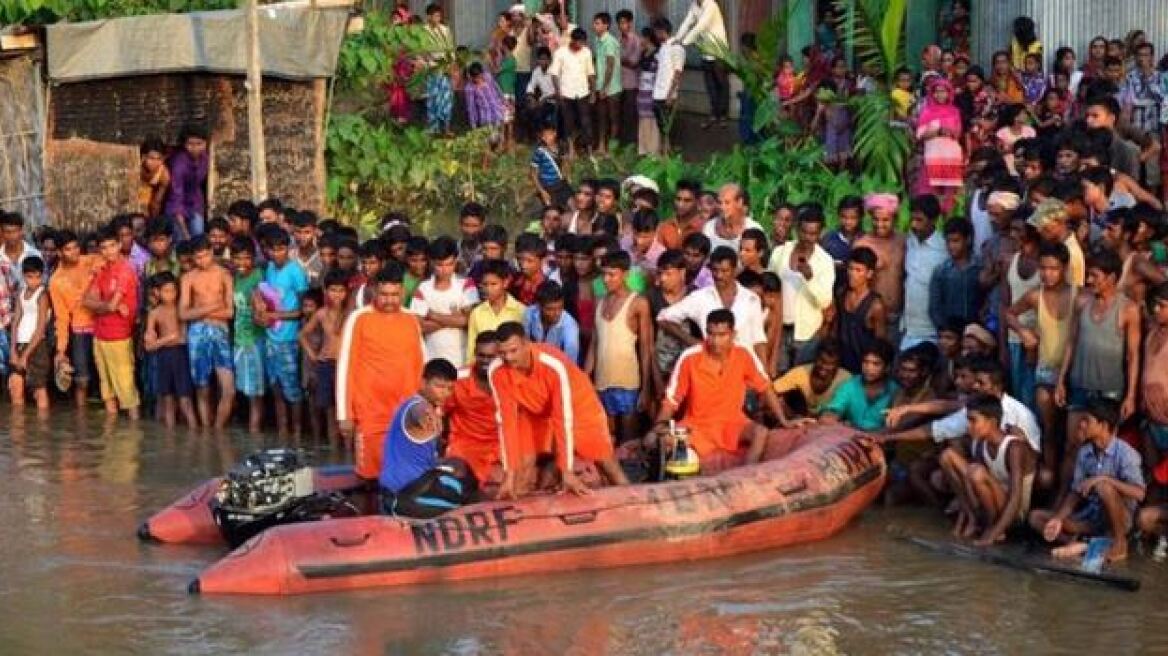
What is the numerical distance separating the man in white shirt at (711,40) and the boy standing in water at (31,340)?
6.67m

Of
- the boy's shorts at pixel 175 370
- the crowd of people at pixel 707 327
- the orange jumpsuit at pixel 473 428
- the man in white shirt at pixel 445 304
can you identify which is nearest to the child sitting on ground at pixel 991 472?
the crowd of people at pixel 707 327

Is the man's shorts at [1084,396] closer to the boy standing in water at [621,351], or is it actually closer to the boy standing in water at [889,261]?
the boy standing in water at [889,261]

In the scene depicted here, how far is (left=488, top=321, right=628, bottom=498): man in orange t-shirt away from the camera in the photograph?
42.4 ft

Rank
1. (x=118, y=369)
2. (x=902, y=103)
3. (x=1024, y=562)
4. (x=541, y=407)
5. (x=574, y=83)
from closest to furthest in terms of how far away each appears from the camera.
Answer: (x=1024, y=562) < (x=541, y=407) < (x=118, y=369) < (x=902, y=103) < (x=574, y=83)

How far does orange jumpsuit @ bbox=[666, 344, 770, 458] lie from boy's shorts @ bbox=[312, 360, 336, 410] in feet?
9.24

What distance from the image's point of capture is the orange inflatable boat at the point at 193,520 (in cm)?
1345

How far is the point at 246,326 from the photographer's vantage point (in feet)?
53.7

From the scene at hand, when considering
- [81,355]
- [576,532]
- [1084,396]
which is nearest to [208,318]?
[81,355]

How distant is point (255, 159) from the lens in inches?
762

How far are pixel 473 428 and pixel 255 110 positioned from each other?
6.54 metres

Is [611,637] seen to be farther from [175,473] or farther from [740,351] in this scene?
[175,473]

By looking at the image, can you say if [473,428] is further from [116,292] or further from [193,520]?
[116,292]

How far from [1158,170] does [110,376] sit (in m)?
7.48

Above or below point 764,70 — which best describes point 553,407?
below
